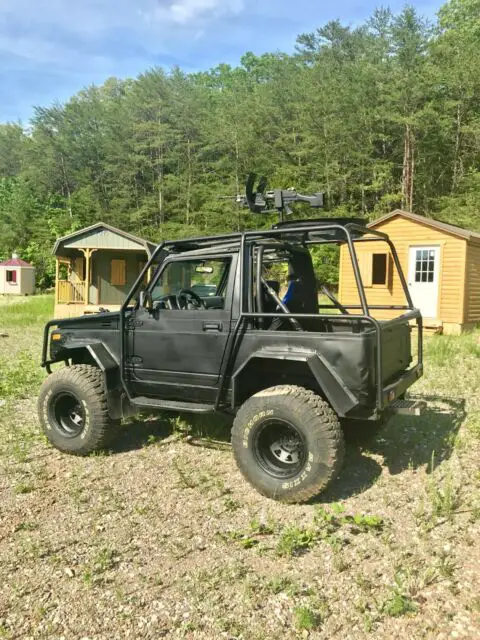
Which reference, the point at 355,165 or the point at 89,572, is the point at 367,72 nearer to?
the point at 355,165

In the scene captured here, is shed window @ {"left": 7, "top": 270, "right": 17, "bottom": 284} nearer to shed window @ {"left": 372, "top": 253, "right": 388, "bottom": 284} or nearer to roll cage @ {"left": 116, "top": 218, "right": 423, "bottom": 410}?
shed window @ {"left": 372, "top": 253, "right": 388, "bottom": 284}

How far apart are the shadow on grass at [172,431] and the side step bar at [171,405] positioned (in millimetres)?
662

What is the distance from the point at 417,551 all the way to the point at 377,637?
2.85ft

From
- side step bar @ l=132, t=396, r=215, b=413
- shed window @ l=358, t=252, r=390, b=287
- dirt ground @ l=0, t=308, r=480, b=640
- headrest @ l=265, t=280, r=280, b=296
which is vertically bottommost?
dirt ground @ l=0, t=308, r=480, b=640

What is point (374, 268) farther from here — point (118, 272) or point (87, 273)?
point (118, 272)

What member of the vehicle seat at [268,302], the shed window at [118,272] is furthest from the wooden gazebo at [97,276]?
the vehicle seat at [268,302]

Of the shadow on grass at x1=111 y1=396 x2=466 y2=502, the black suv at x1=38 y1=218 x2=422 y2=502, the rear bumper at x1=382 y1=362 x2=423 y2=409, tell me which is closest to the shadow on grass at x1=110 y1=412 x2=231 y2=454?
the shadow on grass at x1=111 y1=396 x2=466 y2=502

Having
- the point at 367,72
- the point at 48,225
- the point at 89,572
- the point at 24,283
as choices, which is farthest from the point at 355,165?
the point at 89,572

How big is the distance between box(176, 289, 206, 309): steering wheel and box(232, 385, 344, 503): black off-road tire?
1198mm

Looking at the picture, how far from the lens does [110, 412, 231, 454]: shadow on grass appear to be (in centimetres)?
522

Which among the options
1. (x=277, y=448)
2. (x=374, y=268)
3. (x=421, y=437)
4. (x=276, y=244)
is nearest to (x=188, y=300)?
(x=276, y=244)

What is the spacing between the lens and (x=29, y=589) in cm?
287

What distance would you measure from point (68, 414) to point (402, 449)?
11.0ft

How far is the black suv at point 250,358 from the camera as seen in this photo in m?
3.72
